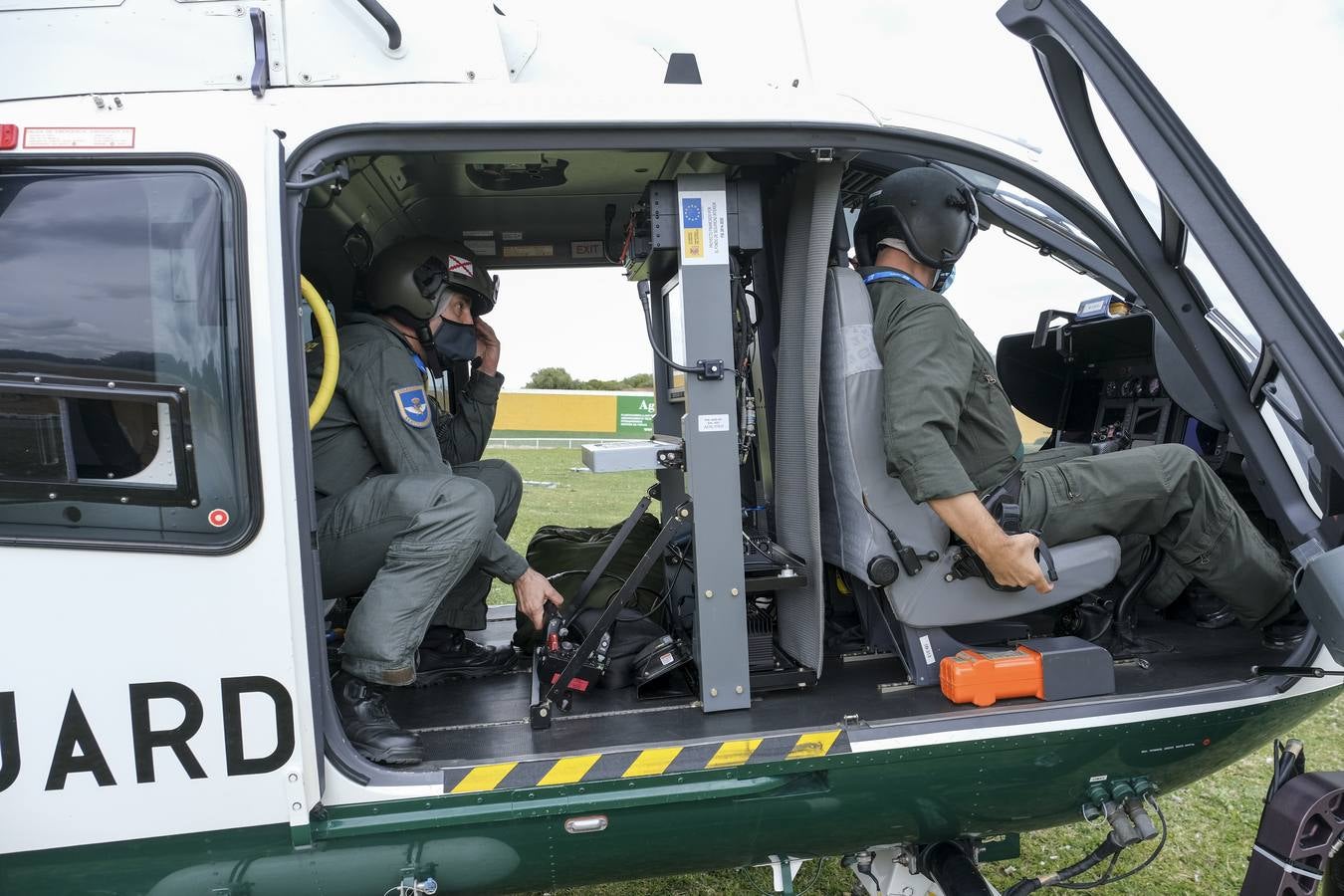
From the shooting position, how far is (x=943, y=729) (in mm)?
2273

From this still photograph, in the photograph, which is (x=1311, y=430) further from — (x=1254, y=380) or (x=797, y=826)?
(x=797, y=826)

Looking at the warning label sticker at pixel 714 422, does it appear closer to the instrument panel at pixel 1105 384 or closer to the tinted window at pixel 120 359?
the tinted window at pixel 120 359

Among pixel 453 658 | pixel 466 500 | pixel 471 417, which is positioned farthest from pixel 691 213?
pixel 453 658

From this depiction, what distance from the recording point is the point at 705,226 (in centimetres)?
234

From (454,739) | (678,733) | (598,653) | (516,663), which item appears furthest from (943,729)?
(516,663)

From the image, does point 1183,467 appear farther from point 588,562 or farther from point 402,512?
point 402,512

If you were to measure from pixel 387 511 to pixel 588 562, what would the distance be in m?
1.29

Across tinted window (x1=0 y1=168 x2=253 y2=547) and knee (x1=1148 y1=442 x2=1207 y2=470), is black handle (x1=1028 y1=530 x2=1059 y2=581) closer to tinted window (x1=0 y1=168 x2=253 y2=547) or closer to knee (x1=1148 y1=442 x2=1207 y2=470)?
knee (x1=1148 y1=442 x2=1207 y2=470)

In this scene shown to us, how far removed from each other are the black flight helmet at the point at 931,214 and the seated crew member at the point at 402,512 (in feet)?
4.82

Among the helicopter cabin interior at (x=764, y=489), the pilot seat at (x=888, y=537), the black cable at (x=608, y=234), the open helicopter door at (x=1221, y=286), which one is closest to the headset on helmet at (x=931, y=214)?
the helicopter cabin interior at (x=764, y=489)

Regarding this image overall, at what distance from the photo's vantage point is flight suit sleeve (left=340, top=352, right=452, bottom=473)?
8.45 feet

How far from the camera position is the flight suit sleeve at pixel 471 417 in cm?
363

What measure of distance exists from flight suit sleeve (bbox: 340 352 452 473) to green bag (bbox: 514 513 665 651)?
2.53ft

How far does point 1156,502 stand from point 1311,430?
2.32 feet
